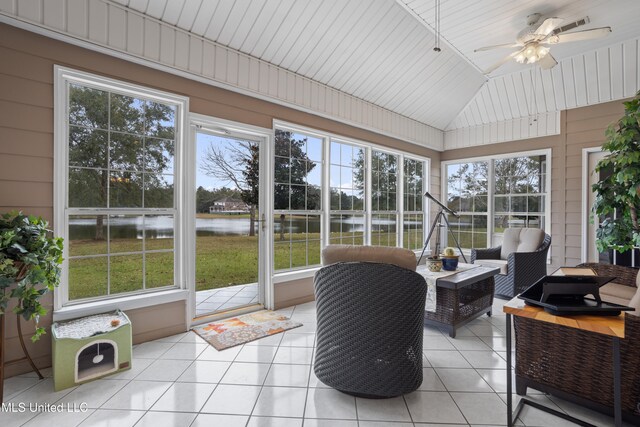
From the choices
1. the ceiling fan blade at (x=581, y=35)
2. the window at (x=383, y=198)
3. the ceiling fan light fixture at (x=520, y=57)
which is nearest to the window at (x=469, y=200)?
the window at (x=383, y=198)

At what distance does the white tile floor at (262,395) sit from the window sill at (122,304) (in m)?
0.40

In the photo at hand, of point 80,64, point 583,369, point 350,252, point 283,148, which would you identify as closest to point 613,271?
point 583,369

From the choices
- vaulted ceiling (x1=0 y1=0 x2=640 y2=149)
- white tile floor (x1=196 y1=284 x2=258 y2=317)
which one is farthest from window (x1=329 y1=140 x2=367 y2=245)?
white tile floor (x1=196 y1=284 x2=258 y2=317)

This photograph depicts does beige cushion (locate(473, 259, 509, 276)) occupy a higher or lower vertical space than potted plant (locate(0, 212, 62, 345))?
lower

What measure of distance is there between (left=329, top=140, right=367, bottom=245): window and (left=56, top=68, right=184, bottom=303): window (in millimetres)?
2368

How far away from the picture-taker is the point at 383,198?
5785mm

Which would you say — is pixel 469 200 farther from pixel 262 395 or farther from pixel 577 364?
pixel 262 395

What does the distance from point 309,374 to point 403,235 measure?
164 inches

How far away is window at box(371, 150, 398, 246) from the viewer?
18.4 feet

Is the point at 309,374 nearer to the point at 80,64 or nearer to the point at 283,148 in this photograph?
the point at 283,148

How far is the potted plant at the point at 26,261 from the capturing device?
2033 mm

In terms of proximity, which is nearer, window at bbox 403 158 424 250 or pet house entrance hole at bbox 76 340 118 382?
pet house entrance hole at bbox 76 340 118 382

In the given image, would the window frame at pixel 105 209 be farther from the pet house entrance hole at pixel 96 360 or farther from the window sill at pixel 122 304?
the pet house entrance hole at pixel 96 360

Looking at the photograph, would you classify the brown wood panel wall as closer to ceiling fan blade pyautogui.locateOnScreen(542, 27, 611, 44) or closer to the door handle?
ceiling fan blade pyautogui.locateOnScreen(542, 27, 611, 44)
